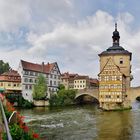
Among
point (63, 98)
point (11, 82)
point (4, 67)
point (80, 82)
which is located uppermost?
point (4, 67)

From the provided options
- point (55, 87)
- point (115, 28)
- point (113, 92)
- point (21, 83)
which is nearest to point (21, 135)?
point (113, 92)

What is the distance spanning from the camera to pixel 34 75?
79250 mm

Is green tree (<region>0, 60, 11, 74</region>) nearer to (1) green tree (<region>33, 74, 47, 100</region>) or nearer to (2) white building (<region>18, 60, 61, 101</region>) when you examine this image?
(2) white building (<region>18, 60, 61, 101</region>)

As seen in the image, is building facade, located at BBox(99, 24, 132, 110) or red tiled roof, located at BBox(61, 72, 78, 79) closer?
building facade, located at BBox(99, 24, 132, 110)

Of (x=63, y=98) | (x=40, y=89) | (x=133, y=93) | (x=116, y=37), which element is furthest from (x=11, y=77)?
(x=133, y=93)

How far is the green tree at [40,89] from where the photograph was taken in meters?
73.2

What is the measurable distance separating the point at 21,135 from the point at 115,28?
68.9m

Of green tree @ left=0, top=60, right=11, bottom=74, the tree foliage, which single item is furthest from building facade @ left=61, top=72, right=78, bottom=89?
the tree foliage

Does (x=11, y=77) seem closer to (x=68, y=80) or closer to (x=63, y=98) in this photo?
(x=63, y=98)

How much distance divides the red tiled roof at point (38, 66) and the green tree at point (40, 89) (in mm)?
4057

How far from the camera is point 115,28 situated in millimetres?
78688

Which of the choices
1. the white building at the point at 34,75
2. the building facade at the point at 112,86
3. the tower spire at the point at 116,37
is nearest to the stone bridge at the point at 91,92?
the building facade at the point at 112,86

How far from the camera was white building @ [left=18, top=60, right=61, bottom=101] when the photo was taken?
7475 centimetres

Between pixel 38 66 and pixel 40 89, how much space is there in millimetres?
10510
